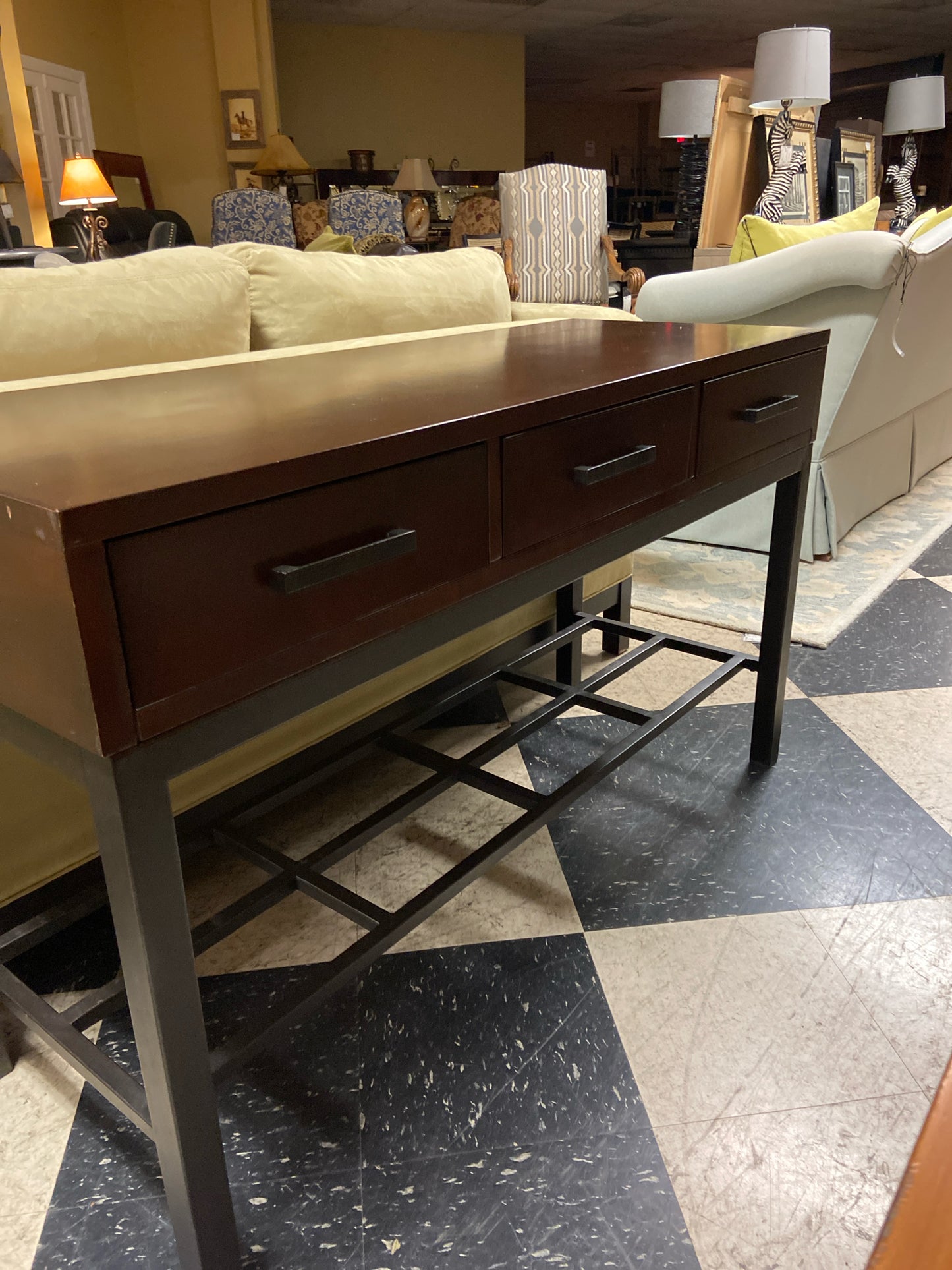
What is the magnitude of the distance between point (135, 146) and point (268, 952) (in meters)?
8.79

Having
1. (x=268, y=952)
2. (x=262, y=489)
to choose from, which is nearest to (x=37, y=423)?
(x=262, y=489)

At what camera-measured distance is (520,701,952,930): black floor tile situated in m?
1.32

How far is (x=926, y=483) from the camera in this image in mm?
3412

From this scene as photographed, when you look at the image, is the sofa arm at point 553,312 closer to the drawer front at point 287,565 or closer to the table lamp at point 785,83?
the drawer front at point 287,565

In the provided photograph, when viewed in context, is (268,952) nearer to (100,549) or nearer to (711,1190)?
(711,1190)

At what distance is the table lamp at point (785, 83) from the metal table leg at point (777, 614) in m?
2.88

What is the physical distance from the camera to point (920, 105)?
A: 5324mm

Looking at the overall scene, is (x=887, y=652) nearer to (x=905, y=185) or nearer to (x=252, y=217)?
(x=905, y=185)

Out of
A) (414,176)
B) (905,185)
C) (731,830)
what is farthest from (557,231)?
(731,830)

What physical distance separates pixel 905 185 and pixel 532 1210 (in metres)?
5.38

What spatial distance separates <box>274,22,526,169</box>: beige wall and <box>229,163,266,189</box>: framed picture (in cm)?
171

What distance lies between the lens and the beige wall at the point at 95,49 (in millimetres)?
6612

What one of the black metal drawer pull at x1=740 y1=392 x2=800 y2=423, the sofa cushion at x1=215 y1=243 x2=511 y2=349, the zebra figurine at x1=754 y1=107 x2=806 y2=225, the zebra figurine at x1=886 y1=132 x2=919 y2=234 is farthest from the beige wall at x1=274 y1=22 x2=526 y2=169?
the black metal drawer pull at x1=740 y1=392 x2=800 y2=423

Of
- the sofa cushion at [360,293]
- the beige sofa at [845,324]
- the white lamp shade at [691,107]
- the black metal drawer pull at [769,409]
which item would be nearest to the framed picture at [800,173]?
the white lamp shade at [691,107]
